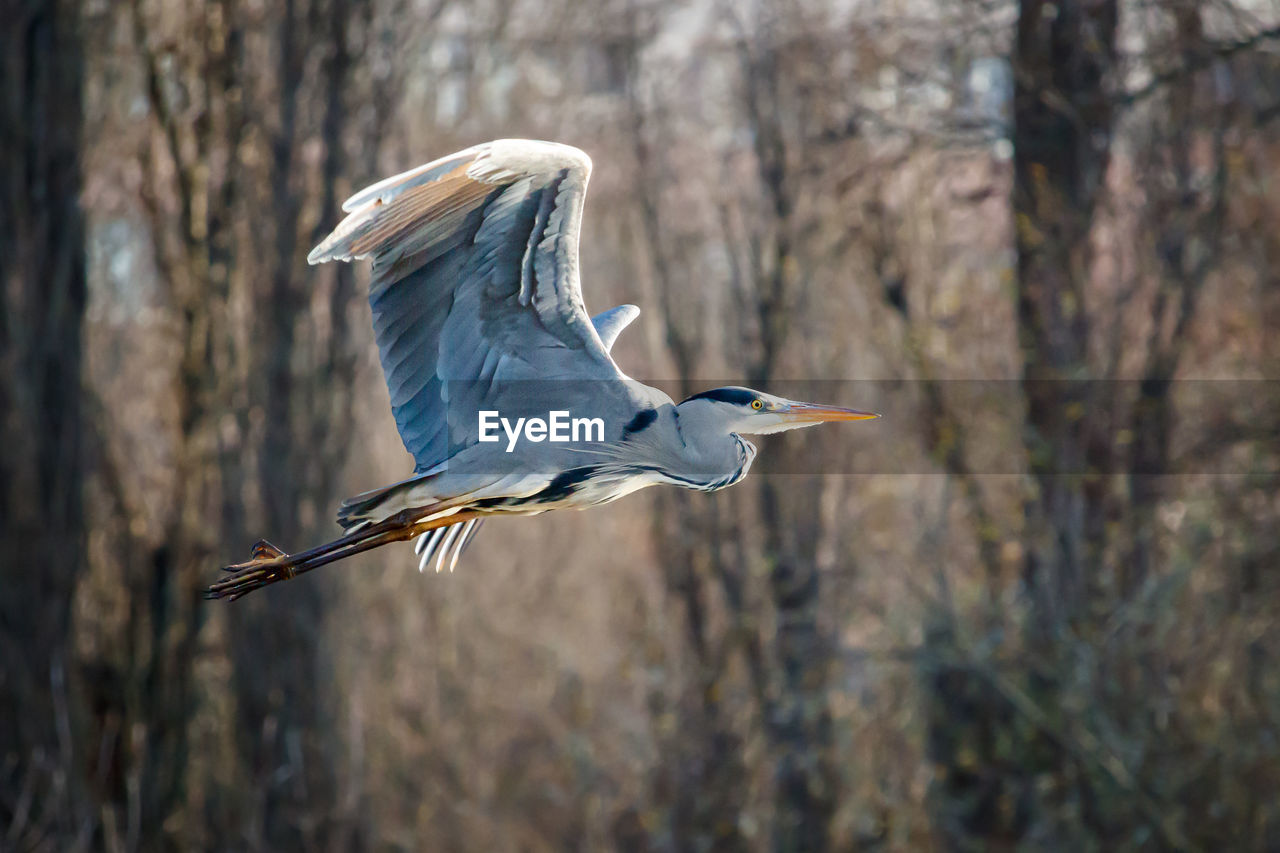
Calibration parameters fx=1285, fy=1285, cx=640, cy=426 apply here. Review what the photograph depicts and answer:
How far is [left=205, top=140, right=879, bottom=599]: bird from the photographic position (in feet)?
6.46

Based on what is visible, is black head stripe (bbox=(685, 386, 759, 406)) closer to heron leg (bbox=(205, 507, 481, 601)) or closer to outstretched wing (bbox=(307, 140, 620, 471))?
outstretched wing (bbox=(307, 140, 620, 471))

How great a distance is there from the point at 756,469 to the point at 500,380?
4.48 metres

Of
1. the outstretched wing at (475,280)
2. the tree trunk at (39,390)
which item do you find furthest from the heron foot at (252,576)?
the tree trunk at (39,390)

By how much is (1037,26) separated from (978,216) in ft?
3.57

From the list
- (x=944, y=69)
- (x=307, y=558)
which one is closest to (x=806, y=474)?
(x=944, y=69)

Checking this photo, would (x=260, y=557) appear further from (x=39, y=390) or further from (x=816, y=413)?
(x=39, y=390)

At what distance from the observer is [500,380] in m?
2.09

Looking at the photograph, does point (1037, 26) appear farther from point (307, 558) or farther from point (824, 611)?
point (307, 558)

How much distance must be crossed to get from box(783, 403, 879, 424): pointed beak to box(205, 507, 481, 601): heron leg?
0.52 metres

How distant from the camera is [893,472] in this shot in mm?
6941

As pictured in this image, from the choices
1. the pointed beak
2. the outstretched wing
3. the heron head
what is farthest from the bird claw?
the pointed beak

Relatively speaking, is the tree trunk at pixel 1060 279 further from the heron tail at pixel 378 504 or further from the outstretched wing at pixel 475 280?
the heron tail at pixel 378 504

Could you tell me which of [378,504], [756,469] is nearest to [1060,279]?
[756,469]

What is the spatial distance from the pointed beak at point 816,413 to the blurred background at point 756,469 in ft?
13.4
